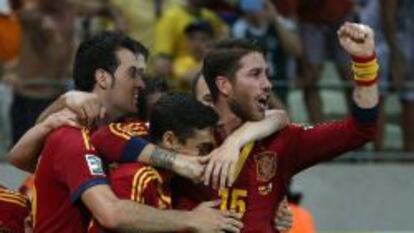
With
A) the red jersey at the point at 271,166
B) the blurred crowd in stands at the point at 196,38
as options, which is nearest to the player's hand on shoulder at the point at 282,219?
the red jersey at the point at 271,166

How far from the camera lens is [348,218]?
12.3 m

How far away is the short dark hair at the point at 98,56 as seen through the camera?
7422 millimetres

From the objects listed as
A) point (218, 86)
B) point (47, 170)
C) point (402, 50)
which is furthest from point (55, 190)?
point (402, 50)

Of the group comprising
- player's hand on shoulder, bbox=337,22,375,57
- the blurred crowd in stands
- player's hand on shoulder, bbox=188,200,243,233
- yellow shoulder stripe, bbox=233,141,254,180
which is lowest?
the blurred crowd in stands

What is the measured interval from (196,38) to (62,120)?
4576 mm

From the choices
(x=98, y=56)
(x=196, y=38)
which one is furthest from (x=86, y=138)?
(x=196, y=38)

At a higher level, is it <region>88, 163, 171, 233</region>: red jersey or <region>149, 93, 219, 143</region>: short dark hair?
<region>149, 93, 219, 143</region>: short dark hair

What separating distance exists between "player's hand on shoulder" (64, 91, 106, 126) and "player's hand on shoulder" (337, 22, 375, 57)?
1.10 metres

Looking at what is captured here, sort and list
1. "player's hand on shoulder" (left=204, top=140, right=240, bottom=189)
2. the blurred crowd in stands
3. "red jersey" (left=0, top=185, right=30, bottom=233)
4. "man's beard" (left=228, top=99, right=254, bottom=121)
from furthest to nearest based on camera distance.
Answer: the blurred crowd in stands < "red jersey" (left=0, top=185, right=30, bottom=233) < "man's beard" (left=228, top=99, right=254, bottom=121) < "player's hand on shoulder" (left=204, top=140, right=240, bottom=189)

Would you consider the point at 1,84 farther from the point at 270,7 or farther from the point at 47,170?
the point at 47,170

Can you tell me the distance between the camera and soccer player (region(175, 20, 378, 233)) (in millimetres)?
7320

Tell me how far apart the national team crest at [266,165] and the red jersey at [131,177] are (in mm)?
517

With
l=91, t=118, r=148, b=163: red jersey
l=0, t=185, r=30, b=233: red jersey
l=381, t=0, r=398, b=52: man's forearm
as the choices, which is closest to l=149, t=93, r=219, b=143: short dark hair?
l=91, t=118, r=148, b=163: red jersey

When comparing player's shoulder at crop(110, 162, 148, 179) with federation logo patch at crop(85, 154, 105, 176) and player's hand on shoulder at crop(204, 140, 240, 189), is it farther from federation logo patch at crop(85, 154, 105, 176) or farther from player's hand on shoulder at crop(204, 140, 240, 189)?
player's hand on shoulder at crop(204, 140, 240, 189)
